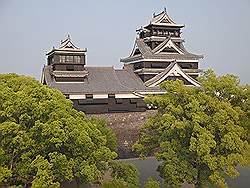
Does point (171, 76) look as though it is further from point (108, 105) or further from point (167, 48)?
point (108, 105)

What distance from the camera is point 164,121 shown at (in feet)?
31.8

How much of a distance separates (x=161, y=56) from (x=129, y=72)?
2069 mm

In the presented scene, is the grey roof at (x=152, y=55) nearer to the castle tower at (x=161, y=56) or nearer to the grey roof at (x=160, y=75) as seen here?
the castle tower at (x=161, y=56)

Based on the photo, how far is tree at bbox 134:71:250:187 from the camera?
894 cm

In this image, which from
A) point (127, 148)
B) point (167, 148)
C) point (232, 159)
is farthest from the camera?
point (127, 148)

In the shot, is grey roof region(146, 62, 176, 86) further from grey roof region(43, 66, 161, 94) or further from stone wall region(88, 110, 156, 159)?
stone wall region(88, 110, 156, 159)

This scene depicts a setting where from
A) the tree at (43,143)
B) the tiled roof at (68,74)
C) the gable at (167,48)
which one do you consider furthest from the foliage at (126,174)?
the gable at (167,48)

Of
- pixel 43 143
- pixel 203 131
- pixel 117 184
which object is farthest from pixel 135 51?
pixel 117 184

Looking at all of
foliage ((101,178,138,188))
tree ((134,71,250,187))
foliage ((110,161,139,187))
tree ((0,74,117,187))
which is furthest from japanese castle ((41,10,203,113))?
foliage ((101,178,138,188))

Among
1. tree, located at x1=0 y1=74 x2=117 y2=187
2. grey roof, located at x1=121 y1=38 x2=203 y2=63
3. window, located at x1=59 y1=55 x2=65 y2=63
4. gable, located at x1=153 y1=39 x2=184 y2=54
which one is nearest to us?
tree, located at x1=0 y1=74 x2=117 y2=187

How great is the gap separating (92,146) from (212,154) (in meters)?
3.07

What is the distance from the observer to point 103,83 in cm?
1950

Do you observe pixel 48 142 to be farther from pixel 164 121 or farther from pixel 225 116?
pixel 225 116

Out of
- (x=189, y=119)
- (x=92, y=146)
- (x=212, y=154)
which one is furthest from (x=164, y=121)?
(x=92, y=146)
